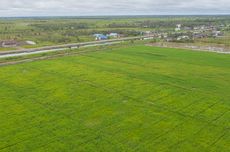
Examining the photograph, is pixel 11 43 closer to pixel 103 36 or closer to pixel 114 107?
pixel 103 36

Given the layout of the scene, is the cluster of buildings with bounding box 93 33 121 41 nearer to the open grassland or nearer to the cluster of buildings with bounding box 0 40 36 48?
the cluster of buildings with bounding box 0 40 36 48

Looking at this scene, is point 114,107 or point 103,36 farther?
point 103,36

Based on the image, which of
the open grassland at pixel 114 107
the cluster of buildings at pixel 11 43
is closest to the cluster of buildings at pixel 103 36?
the cluster of buildings at pixel 11 43

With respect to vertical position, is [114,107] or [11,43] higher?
[11,43]

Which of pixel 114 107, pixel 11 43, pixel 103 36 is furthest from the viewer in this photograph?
pixel 103 36

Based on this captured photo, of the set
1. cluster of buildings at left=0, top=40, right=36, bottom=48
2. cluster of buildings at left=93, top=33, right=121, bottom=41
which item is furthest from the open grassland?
cluster of buildings at left=93, top=33, right=121, bottom=41

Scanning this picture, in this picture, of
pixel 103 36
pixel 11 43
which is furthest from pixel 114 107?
pixel 103 36

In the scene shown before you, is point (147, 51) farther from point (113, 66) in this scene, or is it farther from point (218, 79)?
point (218, 79)

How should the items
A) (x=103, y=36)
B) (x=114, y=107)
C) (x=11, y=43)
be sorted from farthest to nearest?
(x=103, y=36) → (x=11, y=43) → (x=114, y=107)

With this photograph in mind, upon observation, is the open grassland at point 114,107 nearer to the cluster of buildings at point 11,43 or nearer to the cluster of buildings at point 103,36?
the cluster of buildings at point 11,43

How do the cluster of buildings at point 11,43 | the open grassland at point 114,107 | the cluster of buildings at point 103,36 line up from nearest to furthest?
the open grassland at point 114,107
the cluster of buildings at point 11,43
the cluster of buildings at point 103,36
